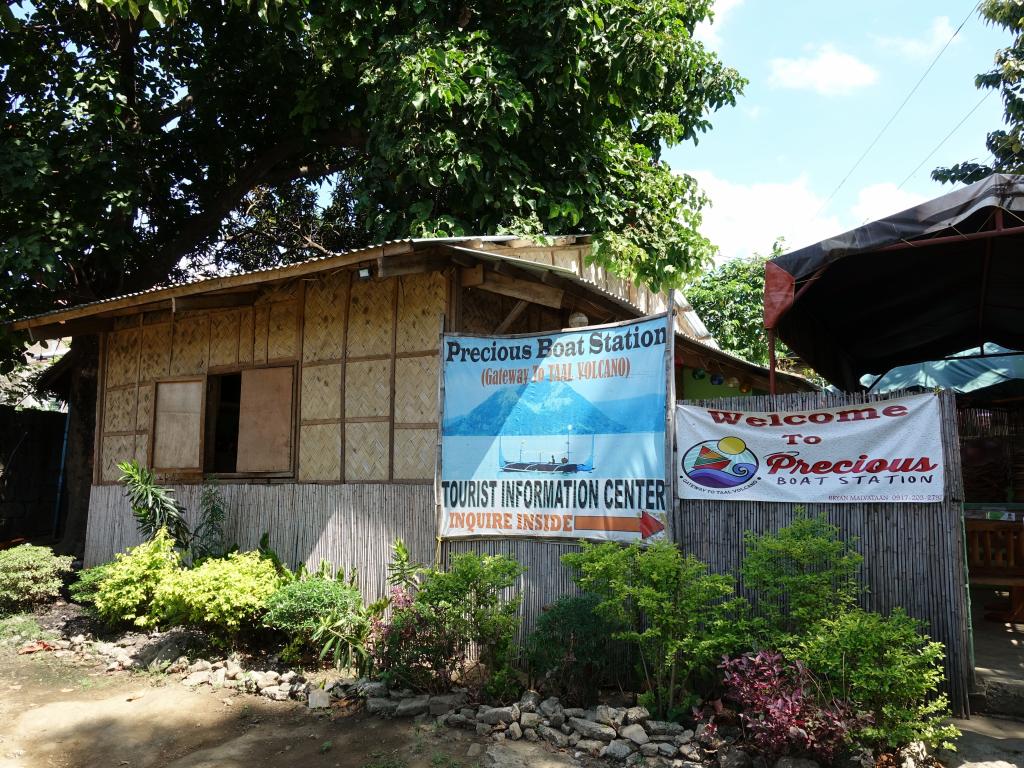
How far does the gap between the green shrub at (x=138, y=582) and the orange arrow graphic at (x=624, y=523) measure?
14.0ft

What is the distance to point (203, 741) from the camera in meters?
5.44

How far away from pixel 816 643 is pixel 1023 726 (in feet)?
6.02

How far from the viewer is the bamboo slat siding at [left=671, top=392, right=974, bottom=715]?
469cm

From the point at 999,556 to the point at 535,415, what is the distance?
186 inches

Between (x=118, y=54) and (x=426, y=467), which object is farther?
(x=118, y=54)

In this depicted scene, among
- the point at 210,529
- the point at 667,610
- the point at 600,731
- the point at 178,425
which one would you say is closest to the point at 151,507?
the point at 210,529

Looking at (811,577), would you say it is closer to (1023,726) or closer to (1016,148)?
(1023,726)

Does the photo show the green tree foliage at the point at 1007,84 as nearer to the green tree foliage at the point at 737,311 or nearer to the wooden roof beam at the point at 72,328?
the green tree foliage at the point at 737,311

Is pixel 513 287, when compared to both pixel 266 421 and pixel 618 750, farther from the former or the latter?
pixel 618 750

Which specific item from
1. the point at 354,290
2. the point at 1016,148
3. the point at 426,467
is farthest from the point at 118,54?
the point at 1016,148

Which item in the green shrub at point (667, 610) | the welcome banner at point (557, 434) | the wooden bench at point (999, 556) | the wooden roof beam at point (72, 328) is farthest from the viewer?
the wooden roof beam at point (72, 328)

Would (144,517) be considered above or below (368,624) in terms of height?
above

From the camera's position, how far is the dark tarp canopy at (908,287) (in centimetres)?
554

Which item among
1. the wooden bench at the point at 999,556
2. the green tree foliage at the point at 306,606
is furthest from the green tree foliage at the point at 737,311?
the green tree foliage at the point at 306,606
